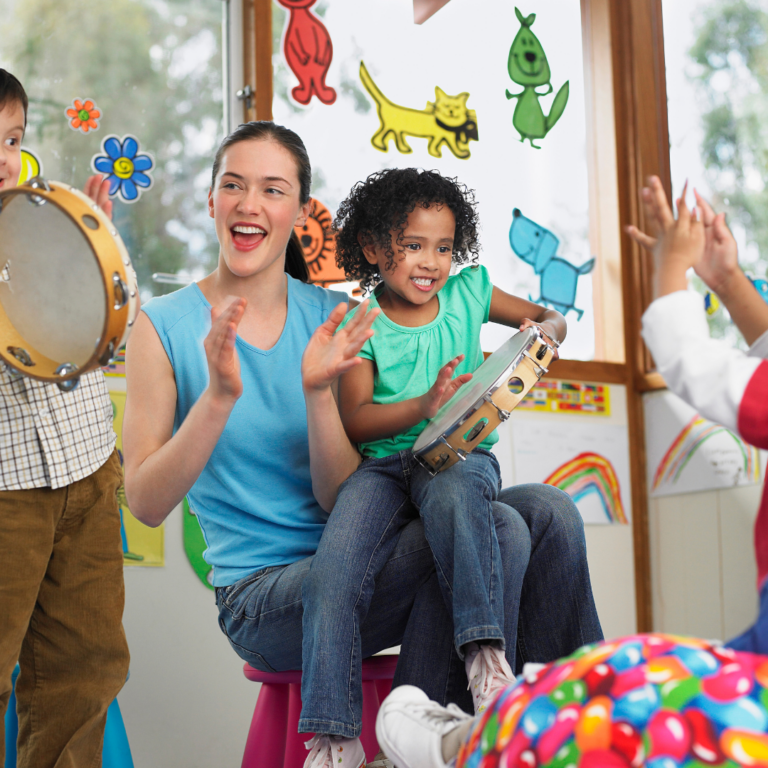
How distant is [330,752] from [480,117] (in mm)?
2182

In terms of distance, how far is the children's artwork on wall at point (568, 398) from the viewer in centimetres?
253

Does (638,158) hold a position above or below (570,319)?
above

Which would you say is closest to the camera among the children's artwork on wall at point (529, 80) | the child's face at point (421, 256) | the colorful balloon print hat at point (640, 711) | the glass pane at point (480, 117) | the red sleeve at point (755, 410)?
the colorful balloon print hat at point (640, 711)

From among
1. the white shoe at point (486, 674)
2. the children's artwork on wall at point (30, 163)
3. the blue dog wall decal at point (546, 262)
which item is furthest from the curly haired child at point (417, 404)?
the blue dog wall decal at point (546, 262)

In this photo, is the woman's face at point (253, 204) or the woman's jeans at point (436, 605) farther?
the woman's face at point (253, 204)

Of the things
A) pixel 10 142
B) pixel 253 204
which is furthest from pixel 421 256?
pixel 10 142

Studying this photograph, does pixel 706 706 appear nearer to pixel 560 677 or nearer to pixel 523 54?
pixel 560 677

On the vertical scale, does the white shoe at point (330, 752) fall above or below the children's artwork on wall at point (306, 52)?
below

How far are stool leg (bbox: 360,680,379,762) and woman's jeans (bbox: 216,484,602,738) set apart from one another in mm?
61

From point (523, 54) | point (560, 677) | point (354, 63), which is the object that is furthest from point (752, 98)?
point (560, 677)

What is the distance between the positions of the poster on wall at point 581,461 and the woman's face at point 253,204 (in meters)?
1.32

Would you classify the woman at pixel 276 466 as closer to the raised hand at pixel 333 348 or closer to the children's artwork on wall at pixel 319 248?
the raised hand at pixel 333 348

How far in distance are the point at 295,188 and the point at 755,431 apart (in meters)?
0.88

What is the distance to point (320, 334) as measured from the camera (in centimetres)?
110
